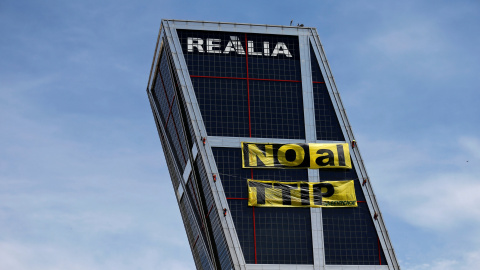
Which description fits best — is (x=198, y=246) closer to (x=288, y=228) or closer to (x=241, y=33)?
(x=288, y=228)

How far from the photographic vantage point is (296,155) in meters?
111

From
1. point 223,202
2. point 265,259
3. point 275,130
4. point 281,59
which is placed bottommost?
point 265,259

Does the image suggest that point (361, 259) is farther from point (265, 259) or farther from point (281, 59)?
point (281, 59)

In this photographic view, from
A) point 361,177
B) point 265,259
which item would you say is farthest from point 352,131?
point 265,259

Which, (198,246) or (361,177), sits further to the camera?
(198,246)

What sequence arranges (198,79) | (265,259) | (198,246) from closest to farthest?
(265,259)
(198,79)
(198,246)

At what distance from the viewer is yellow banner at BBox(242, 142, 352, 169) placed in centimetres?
10969

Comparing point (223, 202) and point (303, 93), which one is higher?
point (303, 93)

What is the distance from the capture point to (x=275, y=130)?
111688mm

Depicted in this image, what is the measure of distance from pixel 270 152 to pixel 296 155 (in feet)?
11.8

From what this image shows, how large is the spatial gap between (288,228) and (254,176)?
327 inches

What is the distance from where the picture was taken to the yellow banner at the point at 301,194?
108312 millimetres

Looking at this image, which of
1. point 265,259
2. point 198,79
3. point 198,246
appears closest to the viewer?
point 265,259

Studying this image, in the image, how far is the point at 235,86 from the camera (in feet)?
371
